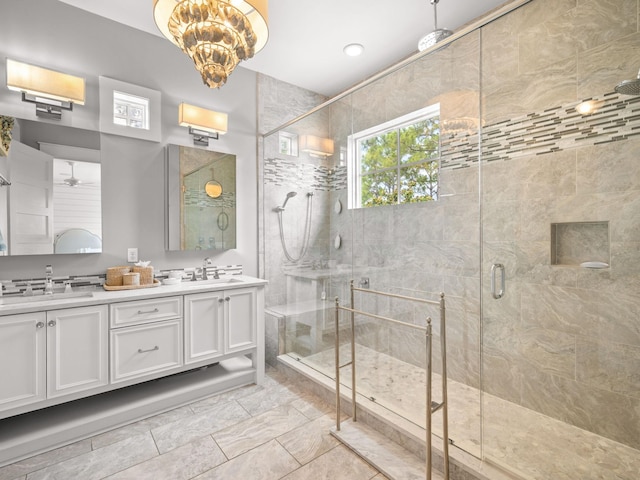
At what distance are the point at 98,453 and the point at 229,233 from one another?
70.5 inches

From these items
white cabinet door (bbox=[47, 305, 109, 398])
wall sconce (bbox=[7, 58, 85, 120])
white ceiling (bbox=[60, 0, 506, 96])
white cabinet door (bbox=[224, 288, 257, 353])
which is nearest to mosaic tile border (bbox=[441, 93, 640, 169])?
white ceiling (bbox=[60, 0, 506, 96])

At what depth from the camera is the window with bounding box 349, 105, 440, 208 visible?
7.96 ft

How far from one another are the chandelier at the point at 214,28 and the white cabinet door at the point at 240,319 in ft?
5.23

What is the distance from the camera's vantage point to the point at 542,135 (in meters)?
2.05

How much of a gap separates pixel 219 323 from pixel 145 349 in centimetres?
52

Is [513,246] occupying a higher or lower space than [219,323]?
higher

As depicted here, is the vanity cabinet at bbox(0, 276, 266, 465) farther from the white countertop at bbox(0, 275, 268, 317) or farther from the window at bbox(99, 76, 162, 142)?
the window at bbox(99, 76, 162, 142)

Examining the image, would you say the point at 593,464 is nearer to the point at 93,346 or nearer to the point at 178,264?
the point at 93,346

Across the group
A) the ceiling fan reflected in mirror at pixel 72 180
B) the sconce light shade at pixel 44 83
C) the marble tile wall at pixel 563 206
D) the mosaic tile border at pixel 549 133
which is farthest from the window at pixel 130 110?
the marble tile wall at pixel 563 206

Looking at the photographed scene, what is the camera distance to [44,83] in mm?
2188

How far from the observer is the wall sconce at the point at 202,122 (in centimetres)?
276

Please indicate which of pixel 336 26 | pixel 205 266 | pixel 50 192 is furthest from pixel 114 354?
pixel 336 26

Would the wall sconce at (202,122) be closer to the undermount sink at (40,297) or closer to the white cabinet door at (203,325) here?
the white cabinet door at (203,325)

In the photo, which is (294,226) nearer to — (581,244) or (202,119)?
(202,119)
